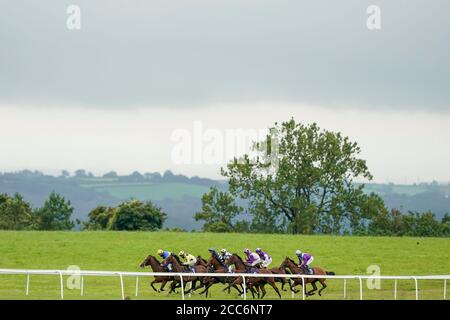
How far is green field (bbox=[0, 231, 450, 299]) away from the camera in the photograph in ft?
109

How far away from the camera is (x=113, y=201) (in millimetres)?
195125

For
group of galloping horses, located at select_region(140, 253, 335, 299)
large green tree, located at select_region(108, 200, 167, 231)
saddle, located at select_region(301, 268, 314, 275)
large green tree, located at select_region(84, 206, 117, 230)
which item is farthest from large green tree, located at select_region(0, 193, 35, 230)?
saddle, located at select_region(301, 268, 314, 275)

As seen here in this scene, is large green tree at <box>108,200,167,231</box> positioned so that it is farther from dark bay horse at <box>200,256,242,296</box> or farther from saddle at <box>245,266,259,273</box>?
saddle at <box>245,266,259,273</box>

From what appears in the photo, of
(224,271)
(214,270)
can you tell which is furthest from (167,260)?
(224,271)

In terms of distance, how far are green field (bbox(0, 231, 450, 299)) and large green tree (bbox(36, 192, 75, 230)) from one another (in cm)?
2433

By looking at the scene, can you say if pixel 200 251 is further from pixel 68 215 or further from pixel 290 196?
pixel 68 215

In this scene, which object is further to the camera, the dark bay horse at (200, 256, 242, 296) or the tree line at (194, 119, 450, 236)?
the tree line at (194, 119, 450, 236)

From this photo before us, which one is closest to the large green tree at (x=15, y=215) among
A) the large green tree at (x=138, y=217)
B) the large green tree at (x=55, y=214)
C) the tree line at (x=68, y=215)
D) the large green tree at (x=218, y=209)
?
the tree line at (x=68, y=215)

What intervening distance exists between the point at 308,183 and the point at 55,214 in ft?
58.2

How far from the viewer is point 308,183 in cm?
6294

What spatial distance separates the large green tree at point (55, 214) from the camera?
230ft
